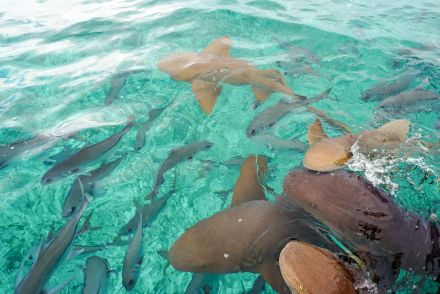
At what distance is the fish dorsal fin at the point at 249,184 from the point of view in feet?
9.10

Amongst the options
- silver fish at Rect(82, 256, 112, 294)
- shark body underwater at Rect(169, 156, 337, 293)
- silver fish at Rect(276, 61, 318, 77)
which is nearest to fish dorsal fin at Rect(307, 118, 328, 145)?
shark body underwater at Rect(169, 156, 337, 293)

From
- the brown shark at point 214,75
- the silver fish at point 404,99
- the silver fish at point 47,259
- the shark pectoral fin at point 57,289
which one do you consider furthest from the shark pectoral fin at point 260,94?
the shark pectoral fin at point 57,289

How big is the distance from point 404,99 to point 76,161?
3.95 meters

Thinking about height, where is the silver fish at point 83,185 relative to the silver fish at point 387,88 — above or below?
below

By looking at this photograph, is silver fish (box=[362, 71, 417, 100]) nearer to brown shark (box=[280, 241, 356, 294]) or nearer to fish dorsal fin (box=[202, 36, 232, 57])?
fish dorsal fin (box=[202, 36, 232, 57])

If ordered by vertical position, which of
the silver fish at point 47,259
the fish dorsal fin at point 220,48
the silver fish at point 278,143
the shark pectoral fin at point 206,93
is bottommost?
the silver fish at point 47,259

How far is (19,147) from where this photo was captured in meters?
3.45

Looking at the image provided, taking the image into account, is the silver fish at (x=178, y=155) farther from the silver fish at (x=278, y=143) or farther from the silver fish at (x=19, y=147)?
the silver fish at (x=19, y=147)

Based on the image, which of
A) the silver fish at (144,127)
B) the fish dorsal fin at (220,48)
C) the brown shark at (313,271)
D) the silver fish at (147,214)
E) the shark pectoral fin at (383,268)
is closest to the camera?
the brown shark at (313,271)

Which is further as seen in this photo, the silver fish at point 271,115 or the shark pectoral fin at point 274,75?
the shark pectoral fin at point 274,75

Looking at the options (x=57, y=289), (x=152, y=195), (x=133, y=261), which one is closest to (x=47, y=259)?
(x=57, y=289)

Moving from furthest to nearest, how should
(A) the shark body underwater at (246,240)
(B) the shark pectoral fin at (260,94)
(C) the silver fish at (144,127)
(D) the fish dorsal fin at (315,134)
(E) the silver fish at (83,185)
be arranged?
(B) the shark pectoral fin at (260,94)
(C) the silver fish at (144,127)
(D) the fish dorsal fin at (315,134)
(E) the silver fish at (83,185)
(A) the shark body underwater at (246,240)

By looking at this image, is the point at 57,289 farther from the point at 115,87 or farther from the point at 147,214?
the point at 115,87

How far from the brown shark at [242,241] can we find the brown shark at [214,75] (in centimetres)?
193
